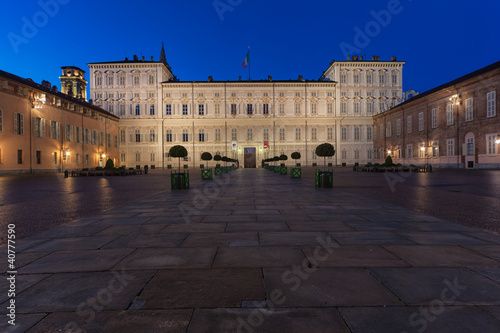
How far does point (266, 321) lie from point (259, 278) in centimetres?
72

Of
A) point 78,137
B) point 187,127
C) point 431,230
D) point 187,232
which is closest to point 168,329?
point 187,232

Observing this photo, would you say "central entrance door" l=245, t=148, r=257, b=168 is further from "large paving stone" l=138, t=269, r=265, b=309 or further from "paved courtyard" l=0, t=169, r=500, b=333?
"large paving stone" l=138, t=269, r=265, b=309

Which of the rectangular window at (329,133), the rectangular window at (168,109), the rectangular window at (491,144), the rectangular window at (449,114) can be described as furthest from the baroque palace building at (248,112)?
the rectangular window at (491,144)

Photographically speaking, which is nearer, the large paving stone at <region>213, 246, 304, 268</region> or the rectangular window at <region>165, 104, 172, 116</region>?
the large paving stone at <region>213, 246, 304, 268</region>

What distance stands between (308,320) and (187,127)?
51.2m

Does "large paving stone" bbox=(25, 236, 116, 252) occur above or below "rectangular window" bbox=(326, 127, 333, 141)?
below

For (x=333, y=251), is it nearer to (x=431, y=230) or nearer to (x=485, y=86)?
(x=431, y=230)

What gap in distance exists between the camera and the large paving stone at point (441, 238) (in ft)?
12.4

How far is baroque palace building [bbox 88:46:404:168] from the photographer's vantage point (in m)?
50.4

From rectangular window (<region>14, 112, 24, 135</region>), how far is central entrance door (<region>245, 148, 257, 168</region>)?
3251 centimetres

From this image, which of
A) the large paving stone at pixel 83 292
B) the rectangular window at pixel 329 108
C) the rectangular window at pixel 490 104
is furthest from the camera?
the rectangular window at pixel 329 108

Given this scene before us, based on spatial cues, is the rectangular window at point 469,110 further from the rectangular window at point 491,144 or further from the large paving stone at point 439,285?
the large paving stone at point 439,285

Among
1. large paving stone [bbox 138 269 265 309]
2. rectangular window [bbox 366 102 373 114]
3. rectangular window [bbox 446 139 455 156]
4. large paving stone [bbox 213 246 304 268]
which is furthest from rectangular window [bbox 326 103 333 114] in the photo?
large paving stone [bbox 138 269 265 309]

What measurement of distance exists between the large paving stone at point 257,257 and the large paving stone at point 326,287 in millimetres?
195
